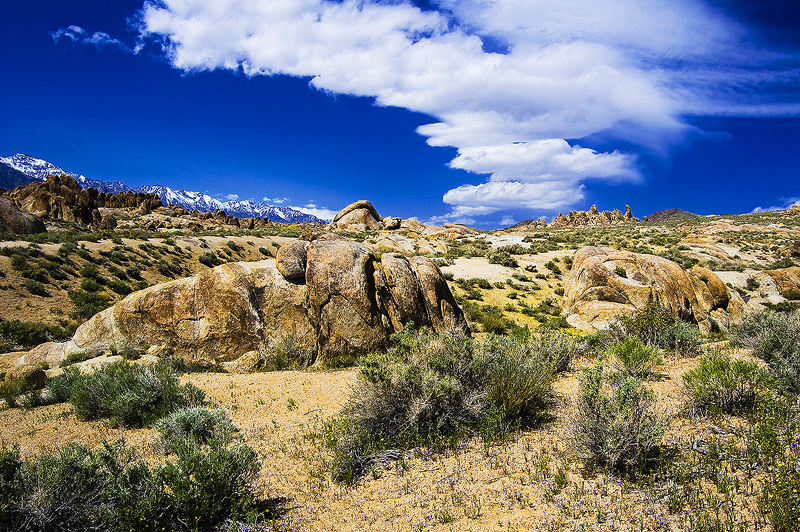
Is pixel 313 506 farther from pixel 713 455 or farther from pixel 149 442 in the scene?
pixel 713 455

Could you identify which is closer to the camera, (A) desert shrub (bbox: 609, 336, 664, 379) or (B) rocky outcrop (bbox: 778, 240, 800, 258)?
(A) desert shrub (bbox: 609, 336, 664, 379)

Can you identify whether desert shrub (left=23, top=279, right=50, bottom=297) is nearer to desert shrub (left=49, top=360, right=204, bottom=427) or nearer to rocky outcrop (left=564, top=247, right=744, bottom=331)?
desert shrub (left=49, top=360, right=204, bottom=427)

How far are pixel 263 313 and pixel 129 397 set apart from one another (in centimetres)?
427

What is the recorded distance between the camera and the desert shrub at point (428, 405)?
5.30 metres

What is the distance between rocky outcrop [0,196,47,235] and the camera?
28734 millimetres

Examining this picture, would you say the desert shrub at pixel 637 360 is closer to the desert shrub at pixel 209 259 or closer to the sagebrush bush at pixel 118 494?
the sagebrush bush at pixel 118 494

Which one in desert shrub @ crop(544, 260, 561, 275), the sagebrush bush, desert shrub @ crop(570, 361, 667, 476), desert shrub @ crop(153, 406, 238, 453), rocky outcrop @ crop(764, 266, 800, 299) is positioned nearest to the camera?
the sagebrush bush

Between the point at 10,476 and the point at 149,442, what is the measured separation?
2629 mm

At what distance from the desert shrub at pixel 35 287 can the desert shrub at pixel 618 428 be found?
2611 cm

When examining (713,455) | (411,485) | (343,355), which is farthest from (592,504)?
(343,355)

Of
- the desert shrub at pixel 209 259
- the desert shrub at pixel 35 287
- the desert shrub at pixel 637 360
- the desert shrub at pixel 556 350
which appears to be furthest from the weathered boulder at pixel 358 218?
the desert shrub at pixel 637 360

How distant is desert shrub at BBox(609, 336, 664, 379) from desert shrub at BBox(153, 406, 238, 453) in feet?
23.8

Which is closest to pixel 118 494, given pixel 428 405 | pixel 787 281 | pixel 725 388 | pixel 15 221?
pixel 428 405

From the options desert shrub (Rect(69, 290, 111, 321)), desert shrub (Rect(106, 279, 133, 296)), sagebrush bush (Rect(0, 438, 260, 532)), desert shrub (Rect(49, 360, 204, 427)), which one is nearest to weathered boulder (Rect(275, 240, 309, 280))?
desert shrub (Rect(49, 360, 204, 427))
